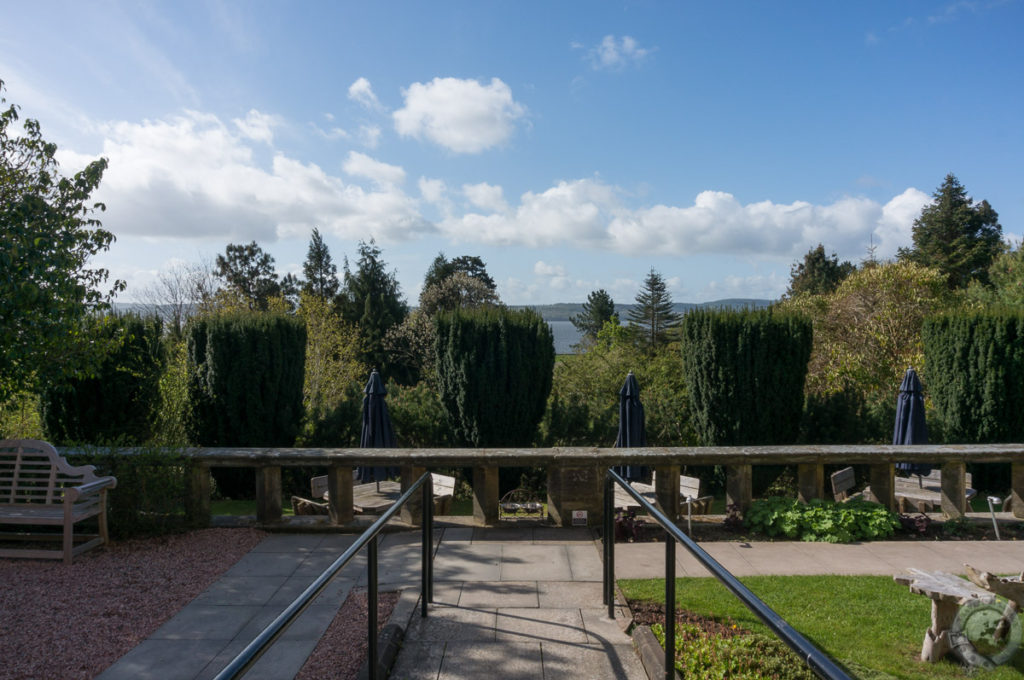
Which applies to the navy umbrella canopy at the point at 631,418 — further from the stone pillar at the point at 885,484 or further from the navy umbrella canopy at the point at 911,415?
the navy umbrella canopy at the point at 911,415

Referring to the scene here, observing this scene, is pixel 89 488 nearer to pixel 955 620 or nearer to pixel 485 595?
pixel 485 595

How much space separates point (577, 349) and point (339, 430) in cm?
1953

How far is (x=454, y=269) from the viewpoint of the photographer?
151 feet

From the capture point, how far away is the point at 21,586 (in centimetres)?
502

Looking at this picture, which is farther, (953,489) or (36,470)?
(953,489)

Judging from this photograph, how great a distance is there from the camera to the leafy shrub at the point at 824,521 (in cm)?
616

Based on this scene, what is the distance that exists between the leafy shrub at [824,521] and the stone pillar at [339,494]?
4105 millimetres

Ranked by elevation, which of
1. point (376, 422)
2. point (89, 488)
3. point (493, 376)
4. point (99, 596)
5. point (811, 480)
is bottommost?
point (99, 596)

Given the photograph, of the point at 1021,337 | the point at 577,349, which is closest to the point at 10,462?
the point at 1021,337

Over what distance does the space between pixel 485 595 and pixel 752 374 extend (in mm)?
7679

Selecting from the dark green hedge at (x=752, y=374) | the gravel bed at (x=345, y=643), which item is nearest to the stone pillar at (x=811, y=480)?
the dark green hedge at (x=752, y=374)

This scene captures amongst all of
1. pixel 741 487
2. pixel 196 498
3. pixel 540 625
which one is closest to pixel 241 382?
pixel 196 498

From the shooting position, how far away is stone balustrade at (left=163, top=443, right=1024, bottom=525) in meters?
6.33

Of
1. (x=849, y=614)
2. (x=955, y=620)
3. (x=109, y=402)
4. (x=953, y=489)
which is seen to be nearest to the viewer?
(x=955, y=620)
